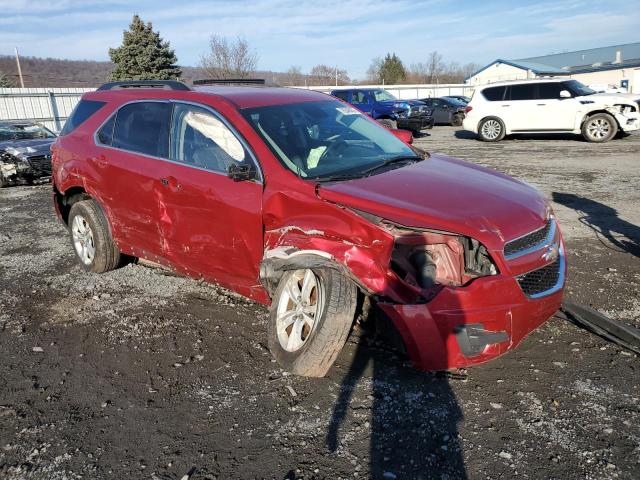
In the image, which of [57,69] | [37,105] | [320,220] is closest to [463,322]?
[320,220]

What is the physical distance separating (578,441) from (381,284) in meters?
1.28

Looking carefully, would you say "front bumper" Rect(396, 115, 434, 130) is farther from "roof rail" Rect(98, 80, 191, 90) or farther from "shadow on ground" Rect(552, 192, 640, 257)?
"roof rail" Rect(98, 80, 191, 90)

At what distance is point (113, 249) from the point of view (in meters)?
5.07

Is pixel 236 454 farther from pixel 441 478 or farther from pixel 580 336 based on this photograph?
pixel 580 336

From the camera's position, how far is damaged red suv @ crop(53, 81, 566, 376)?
9.71 ft

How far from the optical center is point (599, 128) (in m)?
14.6

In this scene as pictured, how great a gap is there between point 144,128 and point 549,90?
13.6m

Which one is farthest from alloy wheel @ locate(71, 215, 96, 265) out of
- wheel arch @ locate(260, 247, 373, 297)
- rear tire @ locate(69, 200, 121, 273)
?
wheel arch @ locate(260, 247, 373, 297)

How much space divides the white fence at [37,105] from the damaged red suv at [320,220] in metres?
20.5

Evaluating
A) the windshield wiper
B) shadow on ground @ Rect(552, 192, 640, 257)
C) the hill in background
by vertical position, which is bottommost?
shadow on ground @ Rect(552, 192, 640, 257)

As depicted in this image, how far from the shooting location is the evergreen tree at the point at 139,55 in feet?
134

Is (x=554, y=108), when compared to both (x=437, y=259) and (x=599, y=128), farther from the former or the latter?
(x=437, y=259)

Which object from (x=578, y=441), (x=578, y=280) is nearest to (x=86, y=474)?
(x=578, y=441)

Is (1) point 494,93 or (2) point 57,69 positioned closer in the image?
(1) point 494,93
